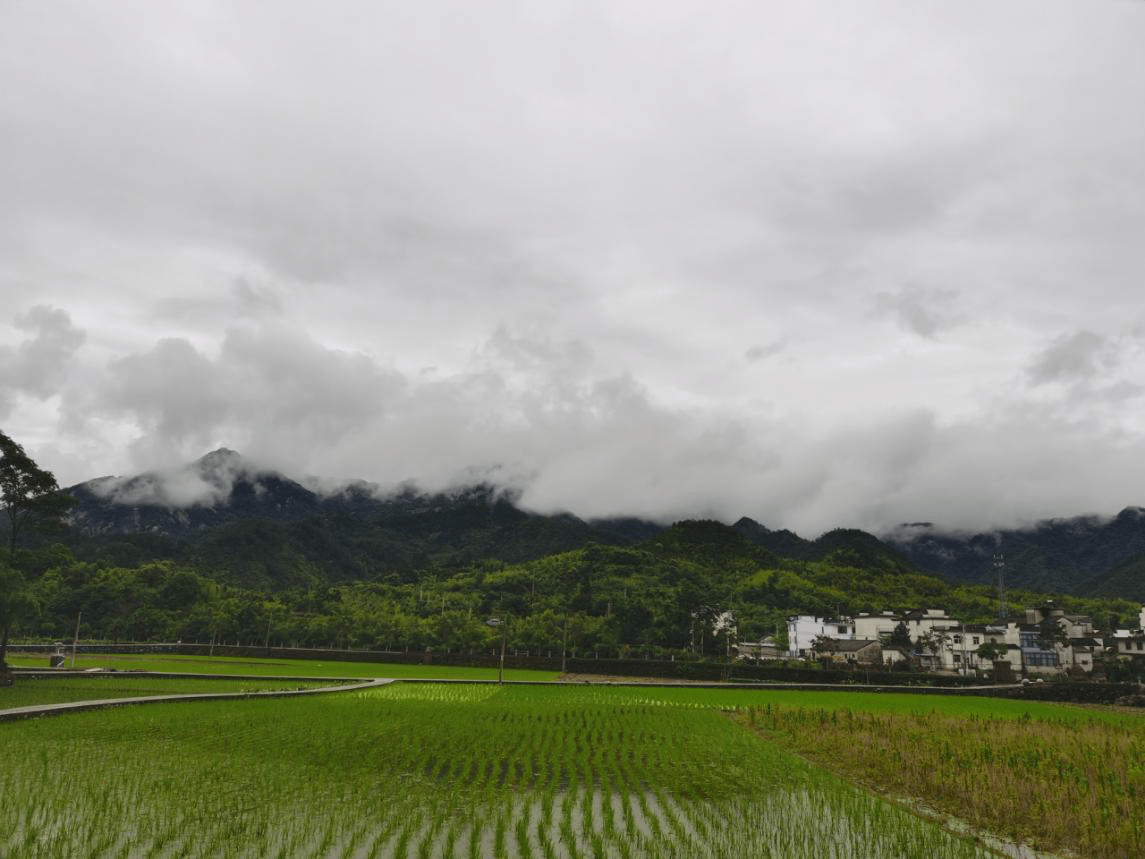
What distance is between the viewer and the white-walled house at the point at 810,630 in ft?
375

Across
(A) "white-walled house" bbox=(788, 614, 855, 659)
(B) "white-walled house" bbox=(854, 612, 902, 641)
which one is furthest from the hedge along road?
(B) "white-walled house" bbox=(854, 612, 902, 641)

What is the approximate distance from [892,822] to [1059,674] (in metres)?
101

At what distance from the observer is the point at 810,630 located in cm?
11856

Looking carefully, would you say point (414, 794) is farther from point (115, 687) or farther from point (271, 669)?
point (271, 669)

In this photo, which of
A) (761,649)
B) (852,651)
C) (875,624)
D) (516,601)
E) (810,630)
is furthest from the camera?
(516,601)

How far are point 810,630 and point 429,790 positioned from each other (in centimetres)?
11195

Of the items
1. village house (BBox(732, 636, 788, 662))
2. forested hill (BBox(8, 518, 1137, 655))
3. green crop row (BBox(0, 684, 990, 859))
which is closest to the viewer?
green crop row (BBox(0, 684, 990, 859))

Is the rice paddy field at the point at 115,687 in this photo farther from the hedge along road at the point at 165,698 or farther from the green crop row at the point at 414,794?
the green crop row at the point at 414,794

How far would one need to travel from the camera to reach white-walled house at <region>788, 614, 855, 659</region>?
375 ft

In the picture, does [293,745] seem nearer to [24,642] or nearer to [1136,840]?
[1136,840]

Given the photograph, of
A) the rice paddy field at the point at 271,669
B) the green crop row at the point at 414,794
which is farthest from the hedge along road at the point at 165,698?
the rice paddy field at the point at 271,669

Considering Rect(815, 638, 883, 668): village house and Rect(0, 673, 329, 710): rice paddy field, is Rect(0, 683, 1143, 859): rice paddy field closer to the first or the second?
Rect(0, 673, 329, 710): rice paddy field

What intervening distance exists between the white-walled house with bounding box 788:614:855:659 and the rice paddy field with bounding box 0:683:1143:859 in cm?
8574

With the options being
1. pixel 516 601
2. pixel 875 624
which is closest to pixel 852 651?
pixel 875 624
